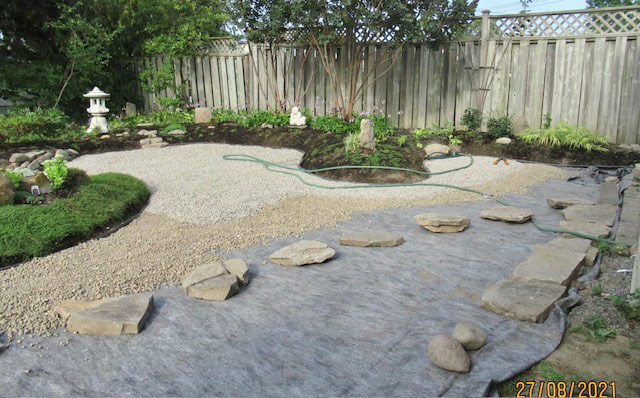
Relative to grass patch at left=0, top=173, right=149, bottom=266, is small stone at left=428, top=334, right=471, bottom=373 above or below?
below

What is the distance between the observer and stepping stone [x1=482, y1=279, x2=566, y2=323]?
2.56m

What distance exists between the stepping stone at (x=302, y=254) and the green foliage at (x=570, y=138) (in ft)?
16.1

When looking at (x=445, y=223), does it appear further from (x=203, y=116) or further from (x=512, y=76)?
(x=203, y=116)

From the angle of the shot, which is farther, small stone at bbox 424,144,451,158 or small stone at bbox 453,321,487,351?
small stone at bbox 424,144,451,158

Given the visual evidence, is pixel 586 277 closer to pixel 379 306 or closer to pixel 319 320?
pixel 379 306

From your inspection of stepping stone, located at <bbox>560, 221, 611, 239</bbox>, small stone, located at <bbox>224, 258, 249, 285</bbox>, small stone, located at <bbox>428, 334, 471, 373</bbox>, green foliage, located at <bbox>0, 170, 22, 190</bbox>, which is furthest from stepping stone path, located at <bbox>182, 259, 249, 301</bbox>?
stepping stone, located at <bbox>560, 221, 611, 239</bbox>

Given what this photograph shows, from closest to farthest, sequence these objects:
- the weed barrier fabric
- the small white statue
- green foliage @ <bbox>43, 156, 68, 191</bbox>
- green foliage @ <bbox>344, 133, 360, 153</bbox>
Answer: the weed barrier fabric, green foliage @ <bbox>43, 156, 68, 191</bbox>, green foliage @ <bbox>344, 133, 360, 153</bbox>, the small white statue

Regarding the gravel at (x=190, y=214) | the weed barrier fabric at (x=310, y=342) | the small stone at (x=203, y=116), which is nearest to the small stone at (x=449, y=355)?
the weed barrier fabric at (x=310, y=342)

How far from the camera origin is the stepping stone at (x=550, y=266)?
2.95 metres

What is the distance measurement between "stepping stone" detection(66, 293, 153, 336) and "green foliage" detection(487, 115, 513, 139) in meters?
6.29

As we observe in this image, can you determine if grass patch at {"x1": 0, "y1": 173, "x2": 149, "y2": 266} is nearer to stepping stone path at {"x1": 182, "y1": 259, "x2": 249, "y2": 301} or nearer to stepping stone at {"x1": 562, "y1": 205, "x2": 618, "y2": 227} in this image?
stepping stone path at {"x1": 182, "y1": 259, "x2": 249, "y2": 301}

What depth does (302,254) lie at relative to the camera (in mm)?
3463

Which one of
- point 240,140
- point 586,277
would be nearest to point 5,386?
point 586,277

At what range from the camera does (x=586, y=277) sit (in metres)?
3.10
